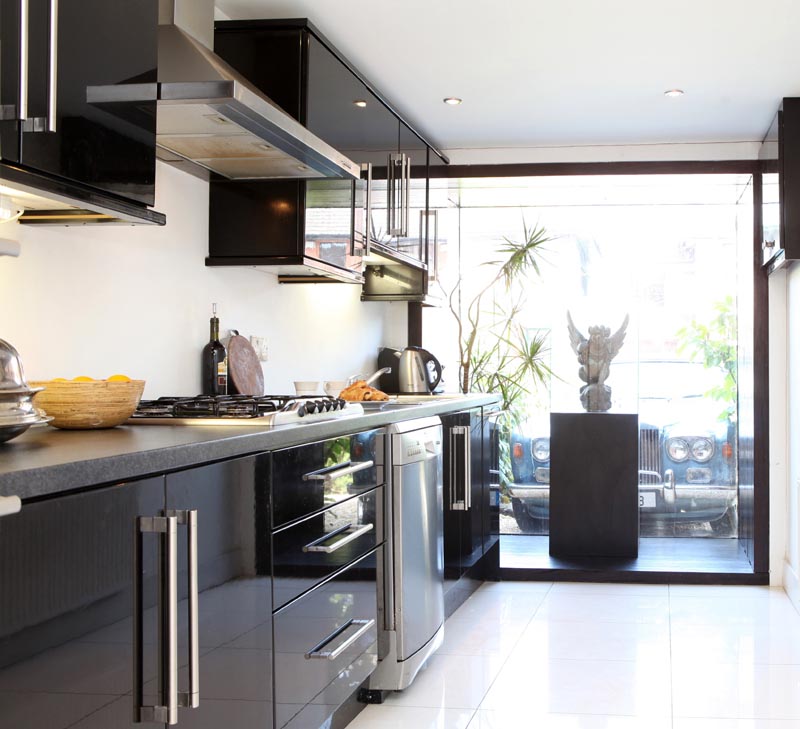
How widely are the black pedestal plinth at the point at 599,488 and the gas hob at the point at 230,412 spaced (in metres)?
2.85

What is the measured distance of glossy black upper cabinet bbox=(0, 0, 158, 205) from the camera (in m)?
1.81

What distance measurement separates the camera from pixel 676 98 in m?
4.46

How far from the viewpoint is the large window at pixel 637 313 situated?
5566 mm

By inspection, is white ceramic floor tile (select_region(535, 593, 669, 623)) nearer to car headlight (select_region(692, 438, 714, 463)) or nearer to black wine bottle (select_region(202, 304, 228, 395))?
car headlight (select_region(692, 438, 714, 463))

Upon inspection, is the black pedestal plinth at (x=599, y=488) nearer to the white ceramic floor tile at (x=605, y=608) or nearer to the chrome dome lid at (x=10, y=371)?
the white ceramic floor tile at (x=605, y=608)

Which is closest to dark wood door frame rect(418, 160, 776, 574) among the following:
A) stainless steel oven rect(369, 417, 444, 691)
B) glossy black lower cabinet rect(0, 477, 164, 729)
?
stainless steel oven rect(369, 417, 444, 691)

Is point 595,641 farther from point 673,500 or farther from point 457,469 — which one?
point 673,500

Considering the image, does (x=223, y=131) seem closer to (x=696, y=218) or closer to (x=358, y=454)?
(x=358, y=454)

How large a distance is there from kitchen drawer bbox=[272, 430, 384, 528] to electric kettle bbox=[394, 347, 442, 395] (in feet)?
6.86

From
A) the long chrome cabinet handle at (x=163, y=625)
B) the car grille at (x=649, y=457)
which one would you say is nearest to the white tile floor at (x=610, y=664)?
the car grille at (x=649, y=457)

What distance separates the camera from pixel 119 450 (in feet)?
5.34

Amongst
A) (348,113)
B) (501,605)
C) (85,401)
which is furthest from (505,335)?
(85,401)

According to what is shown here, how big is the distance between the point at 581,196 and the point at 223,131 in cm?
328

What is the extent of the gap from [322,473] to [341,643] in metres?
0.49
